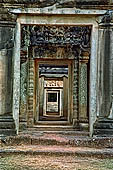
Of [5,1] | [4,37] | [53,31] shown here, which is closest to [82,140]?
[4,37]

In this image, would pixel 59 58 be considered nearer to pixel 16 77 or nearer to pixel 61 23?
pixel 61 23

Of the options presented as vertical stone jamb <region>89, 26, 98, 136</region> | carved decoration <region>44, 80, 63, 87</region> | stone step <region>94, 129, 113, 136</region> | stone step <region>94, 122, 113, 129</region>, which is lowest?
carved decoration <region>44, 80, 63, 87</region>

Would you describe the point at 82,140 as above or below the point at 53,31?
below

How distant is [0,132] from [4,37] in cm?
229

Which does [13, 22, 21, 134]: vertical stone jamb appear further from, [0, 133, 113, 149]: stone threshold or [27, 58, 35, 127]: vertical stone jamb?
[27, 58, 35, 127]: vertical stone jamb

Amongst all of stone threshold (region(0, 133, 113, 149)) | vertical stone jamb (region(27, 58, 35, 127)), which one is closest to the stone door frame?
stone threshold (region(0, 133, 113, 149))

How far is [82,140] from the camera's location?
8.13 meters

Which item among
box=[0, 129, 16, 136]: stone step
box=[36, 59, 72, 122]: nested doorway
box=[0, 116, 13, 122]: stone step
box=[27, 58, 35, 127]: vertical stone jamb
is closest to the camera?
box=[0, 129, 16, 136]: stone step

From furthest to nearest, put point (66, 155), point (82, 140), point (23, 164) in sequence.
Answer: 1. point (82, 140)
2. point (66, 155)
3. point (23, 164)

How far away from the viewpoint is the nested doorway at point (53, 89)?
14.8m

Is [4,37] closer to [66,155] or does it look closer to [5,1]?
[5,1]

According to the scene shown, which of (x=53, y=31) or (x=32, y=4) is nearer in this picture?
(x=32, y=4)

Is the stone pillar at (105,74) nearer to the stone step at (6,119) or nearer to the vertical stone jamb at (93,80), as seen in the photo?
the vertical stone jamb at (93,80)

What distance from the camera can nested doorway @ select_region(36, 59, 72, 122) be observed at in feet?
48.4
